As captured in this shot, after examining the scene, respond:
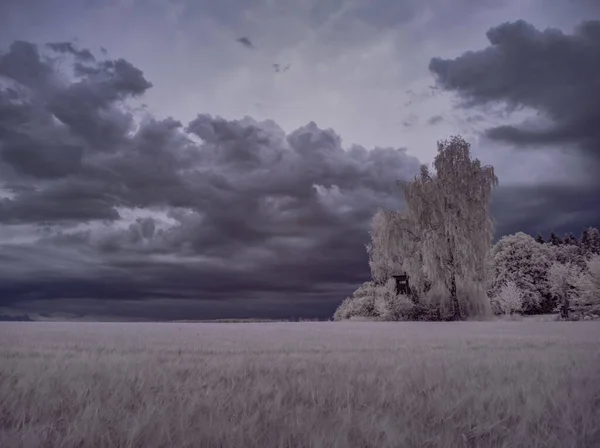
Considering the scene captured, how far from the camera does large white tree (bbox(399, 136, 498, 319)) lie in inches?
1008

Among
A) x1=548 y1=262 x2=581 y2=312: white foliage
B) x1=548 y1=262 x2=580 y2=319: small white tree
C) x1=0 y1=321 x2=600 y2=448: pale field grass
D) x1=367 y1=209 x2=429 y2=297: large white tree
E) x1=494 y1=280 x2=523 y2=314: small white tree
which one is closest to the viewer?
x1=0 y1=321 x2=600 y2=448: pale field grass

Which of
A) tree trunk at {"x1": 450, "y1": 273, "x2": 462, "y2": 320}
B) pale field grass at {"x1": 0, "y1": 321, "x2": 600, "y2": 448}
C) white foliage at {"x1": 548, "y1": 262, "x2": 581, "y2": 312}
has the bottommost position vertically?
pale field grass at {"x1": 0, "y1": 321, "x2": 600, "y2": 448}

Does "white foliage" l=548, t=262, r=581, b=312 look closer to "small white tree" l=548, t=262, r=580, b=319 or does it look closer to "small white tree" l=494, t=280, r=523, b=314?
"small white tree" l=548, t=262, r=580, b=319

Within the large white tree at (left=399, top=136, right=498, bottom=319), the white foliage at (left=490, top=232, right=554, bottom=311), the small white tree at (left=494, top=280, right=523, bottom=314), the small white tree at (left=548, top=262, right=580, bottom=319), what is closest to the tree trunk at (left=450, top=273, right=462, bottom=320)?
the large white tree at (left=399, top=136, right=498, bottom=319)

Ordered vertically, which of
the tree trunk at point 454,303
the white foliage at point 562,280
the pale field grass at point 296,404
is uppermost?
the white foliage at point 562,280

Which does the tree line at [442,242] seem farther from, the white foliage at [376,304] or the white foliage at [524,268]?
the white foliage at [524,268]

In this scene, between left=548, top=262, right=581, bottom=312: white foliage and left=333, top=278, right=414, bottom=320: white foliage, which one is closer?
left=333, top=278, right=414, bottom=320: white foliage

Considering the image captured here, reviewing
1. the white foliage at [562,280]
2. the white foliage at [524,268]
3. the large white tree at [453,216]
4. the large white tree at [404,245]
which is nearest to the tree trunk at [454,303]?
the large white tree at [453,216]

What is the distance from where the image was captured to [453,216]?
85.0 ft

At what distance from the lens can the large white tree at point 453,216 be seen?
2559 cm

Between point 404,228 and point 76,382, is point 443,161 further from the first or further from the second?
point 76,382

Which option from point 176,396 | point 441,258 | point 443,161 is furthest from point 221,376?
point 443,161

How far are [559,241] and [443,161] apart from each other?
61.4 metres

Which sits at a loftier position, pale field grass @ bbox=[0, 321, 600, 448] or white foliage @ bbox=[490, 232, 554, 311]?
white foliage @ bbox=[490, 232, 554, 311]
